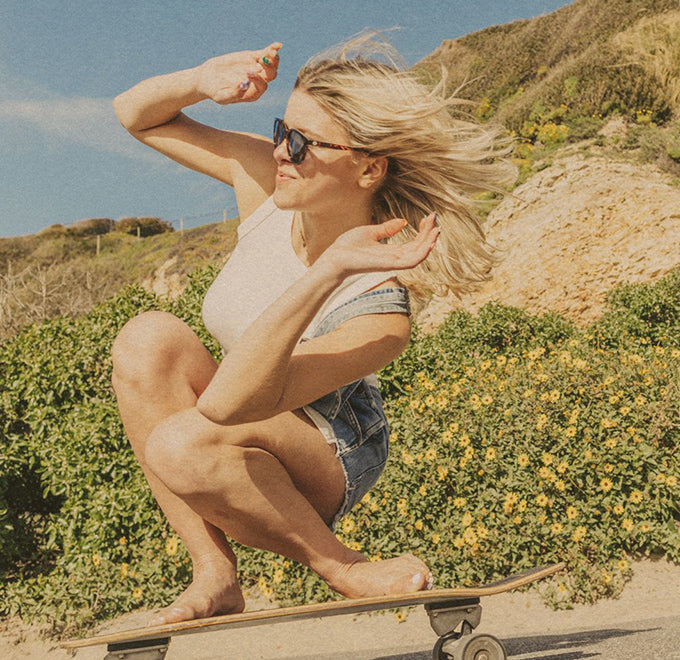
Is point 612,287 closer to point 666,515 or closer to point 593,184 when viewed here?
point 593,184

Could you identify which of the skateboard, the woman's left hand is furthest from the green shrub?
the woman's left hand

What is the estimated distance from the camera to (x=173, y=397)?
6.56 ft

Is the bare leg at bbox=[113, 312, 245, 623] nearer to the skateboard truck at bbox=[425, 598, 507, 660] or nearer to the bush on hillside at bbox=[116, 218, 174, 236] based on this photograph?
the skateboard truck at bbox=[425, 598, 507, 660]

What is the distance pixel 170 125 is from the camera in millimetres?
2385

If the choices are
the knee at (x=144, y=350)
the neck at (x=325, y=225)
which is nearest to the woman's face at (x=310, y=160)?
the neck at (x=325, y=225)

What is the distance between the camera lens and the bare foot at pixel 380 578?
197 centimetres

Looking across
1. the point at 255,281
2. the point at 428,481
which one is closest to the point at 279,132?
the point at 255,281

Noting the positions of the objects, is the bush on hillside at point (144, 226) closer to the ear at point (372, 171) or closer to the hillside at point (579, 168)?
the hillside at point (579, 168)

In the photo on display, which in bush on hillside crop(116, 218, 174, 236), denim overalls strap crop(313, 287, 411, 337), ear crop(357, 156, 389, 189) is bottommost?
bush on hillside crop(116, 218, 174, 236)

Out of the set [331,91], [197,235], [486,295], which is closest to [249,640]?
[331,91]

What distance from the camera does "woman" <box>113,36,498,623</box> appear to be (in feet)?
5.46

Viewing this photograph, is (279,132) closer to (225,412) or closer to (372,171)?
(372,171)

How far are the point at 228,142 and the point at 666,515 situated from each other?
3.29 metres

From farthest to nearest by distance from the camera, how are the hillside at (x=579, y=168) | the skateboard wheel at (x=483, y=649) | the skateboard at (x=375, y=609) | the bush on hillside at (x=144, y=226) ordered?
the bush on hillside at (x=144, y=226)
the hillside at (x=579, y=168)
the skateboard wheel at (x=483, y=649)
the skateboard at (x=375, y=609)
